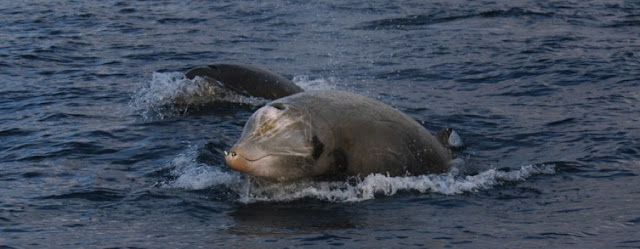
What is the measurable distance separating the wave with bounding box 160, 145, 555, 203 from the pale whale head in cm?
30

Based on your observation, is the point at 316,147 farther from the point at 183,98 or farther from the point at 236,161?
the point at 183,98

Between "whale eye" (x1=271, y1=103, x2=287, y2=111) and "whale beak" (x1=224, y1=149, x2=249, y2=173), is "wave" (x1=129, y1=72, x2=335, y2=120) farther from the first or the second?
"whale beak" (x1=224, y1=149, x2=249, y2=173)

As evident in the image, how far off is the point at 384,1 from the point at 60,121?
12.8 m

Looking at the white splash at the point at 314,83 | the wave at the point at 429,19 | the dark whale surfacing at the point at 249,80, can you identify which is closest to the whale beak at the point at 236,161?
the dark whale surfacing at the point at 249,80

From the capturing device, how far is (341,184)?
989 centimetres

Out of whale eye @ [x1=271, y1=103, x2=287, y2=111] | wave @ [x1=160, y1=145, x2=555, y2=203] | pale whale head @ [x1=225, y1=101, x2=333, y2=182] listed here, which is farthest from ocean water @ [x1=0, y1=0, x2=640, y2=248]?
whale eye @ [x1=271, y1=103, x2=287, y2=111]

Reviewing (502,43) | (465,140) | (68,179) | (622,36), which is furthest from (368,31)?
(68,179)

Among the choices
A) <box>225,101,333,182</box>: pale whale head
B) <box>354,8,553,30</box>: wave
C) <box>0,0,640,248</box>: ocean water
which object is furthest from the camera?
<box>354,8,553,30</box>: wave

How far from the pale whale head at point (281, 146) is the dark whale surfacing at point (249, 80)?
15.8ft

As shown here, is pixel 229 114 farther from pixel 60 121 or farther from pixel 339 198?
pixel 339 198

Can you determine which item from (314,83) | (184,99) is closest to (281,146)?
(184,99)

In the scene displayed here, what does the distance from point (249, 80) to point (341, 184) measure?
5.18 metres

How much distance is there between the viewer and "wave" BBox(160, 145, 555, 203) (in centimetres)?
987

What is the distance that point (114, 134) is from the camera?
13.6 metres
